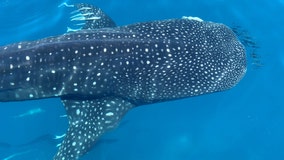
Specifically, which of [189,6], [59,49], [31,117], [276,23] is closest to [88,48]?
[59,49]

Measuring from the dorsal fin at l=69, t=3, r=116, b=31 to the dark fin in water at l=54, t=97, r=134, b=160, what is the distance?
2.68m

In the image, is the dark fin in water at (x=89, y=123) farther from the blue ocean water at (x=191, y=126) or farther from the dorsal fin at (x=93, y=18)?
the dorsal fin at (x=93, y=18)

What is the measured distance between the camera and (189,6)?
35.9 feet

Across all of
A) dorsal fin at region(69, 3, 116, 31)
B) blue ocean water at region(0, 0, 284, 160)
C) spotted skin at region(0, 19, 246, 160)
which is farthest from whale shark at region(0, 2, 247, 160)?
dorsal fin at region(69, 3, 116, 31)

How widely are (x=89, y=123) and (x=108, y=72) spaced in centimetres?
127

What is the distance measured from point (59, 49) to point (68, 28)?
10.9 feet

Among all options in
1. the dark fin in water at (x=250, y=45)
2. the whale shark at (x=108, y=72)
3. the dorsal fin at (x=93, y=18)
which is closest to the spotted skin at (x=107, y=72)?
the whale shark at (x=108, y=72)

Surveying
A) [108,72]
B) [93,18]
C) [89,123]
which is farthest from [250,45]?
[89,123]

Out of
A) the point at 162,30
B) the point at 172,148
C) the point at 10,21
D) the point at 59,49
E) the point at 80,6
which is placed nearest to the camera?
the point at 59,49

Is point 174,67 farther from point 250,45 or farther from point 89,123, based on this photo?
point 250,45

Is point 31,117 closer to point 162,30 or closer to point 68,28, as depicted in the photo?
point 68,28

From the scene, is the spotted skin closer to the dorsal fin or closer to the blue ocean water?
the blue ocean water

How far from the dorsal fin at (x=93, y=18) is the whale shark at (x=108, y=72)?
183 cm

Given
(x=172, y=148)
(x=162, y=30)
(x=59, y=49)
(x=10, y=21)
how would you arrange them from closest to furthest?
(x=59, y=49) < (x=162, y=30) < (x=172, y=148) < (x=10, y=21)
